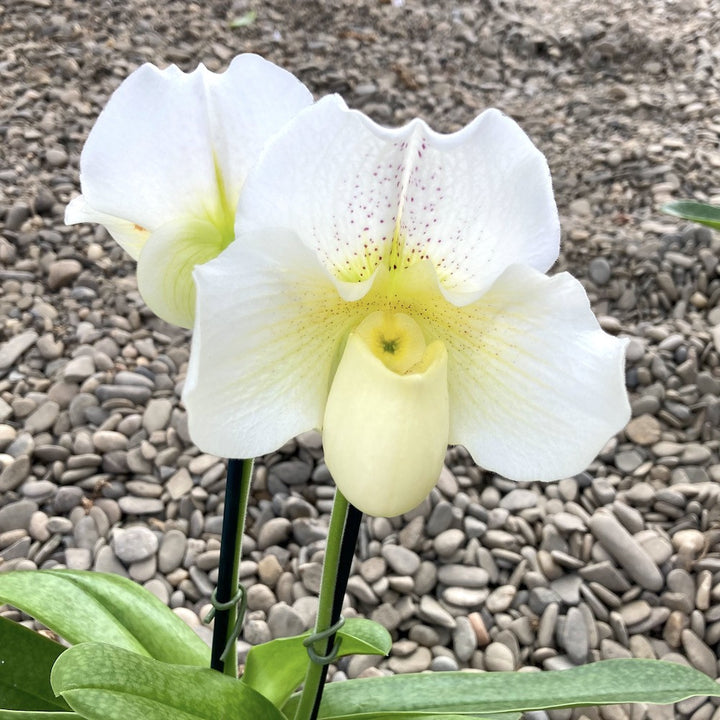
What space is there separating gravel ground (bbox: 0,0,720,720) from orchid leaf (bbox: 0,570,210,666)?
0.35 m

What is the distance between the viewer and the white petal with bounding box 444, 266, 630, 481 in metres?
0.46

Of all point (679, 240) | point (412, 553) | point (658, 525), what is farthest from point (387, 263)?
point (679, 240)

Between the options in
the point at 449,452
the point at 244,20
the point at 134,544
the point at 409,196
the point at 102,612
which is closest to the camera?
the point at 409,196

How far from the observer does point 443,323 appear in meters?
0.52

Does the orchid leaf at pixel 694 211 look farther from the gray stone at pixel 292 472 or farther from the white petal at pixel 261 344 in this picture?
A: the white petal at pixel 261 344

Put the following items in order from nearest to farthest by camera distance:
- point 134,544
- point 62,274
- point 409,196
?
1. point 409,196
2. point 134,544
3. point 62,274

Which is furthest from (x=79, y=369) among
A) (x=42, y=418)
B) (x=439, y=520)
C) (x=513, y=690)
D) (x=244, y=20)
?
(x=244, y=20)

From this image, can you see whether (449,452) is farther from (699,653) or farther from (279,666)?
(279,666)

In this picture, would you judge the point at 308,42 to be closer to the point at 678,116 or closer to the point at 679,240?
the point at 678,116

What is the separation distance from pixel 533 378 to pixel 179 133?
290 mm

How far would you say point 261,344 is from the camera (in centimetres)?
48

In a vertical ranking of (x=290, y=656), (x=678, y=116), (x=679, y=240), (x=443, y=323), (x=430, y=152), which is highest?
(x=430, y=152)

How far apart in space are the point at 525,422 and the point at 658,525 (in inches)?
39.6

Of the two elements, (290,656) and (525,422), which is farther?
(290,656)
